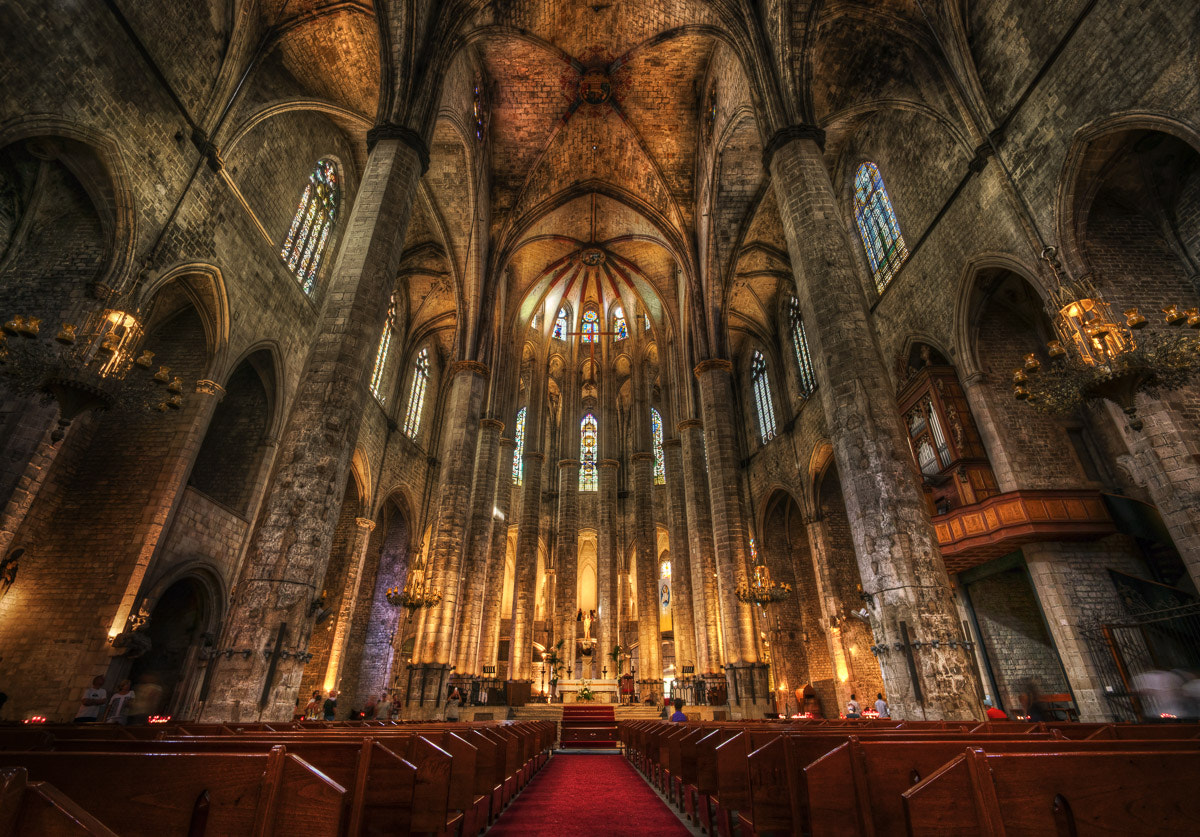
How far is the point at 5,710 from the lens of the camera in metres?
9.47

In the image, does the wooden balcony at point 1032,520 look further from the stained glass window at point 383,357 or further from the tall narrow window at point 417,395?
the tall narrow window at point 417,395

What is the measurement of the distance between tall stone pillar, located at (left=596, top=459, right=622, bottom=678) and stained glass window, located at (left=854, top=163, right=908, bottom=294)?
1380 centimetres

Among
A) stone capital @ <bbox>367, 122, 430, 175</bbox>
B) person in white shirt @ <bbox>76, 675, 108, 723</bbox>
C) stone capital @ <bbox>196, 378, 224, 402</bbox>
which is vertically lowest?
person in white shirt @ <bbox>76, 675, 108, 723</bbox>

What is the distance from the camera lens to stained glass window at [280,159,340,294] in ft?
47.6

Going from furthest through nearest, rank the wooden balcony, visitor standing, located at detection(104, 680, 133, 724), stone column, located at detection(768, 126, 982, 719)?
the wooden balcony → visitor standing, located at detection(104, 680, 133, 724) → stone column, located at detection(768, 126, 982, 719)

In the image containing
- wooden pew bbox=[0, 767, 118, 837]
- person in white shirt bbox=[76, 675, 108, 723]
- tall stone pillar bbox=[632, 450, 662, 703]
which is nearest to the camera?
wooden pew bbox=[0, 767, 118, 837]

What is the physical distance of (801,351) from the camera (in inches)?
775

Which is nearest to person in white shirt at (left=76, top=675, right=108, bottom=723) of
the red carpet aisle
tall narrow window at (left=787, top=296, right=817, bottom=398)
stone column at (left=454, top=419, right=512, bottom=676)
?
the red carpet aisle

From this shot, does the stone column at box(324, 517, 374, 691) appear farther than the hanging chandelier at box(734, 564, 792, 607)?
Yes

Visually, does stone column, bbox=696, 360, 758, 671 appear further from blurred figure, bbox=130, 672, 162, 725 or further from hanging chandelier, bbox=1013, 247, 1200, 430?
blurred figure, bbox=130, 672, 162, 725

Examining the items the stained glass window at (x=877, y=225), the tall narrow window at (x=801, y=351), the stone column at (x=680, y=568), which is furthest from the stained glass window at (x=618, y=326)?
the stained glass window at (x=877, y=225)

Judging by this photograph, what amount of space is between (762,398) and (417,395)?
14.3 metres

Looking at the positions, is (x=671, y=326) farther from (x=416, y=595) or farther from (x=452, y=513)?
(x=416, y=595)

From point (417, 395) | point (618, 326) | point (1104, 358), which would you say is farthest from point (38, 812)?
point (618, 326)
